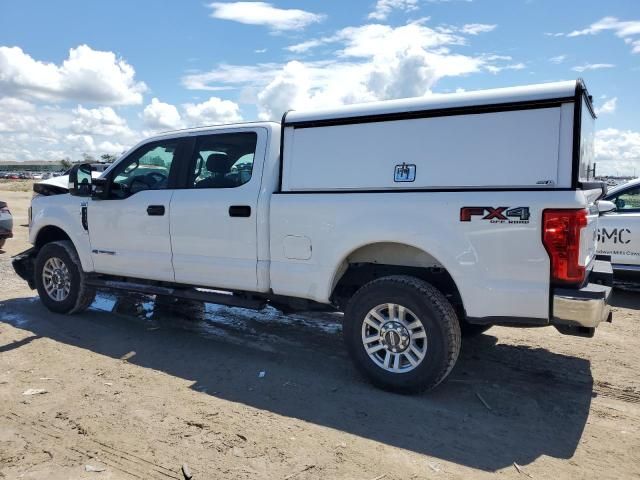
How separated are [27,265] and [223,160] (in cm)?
341

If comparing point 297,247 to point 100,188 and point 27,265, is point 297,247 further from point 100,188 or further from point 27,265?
point 27,265

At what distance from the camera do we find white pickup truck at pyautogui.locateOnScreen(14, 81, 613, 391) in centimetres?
362

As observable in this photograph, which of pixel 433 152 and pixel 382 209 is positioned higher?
pixel 433 152

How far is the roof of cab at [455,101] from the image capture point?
3.60m

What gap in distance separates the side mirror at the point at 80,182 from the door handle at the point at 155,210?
0.95m

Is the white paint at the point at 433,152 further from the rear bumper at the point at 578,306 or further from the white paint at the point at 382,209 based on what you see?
the rear bumper at the point at 578,306

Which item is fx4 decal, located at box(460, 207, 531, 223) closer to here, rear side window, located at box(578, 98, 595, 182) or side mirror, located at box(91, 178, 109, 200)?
rear side window, located at box(578, 98, 595, 182)

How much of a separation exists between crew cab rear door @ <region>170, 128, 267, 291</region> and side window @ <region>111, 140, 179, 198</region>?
1.10 feet

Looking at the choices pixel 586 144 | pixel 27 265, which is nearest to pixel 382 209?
pixel 586 144

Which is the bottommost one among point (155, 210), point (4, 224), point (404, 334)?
point (404, 334)

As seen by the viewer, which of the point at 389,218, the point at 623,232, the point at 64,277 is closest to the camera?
the point at 389,218


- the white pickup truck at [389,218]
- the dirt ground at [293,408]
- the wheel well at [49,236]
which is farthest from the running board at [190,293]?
the wheel well at [49,236]

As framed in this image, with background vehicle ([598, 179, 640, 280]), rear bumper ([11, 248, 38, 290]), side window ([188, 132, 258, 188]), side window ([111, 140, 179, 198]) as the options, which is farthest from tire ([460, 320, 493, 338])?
rear bumper ([11, 248, 38, 290])

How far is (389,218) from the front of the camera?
4086 millimetres
